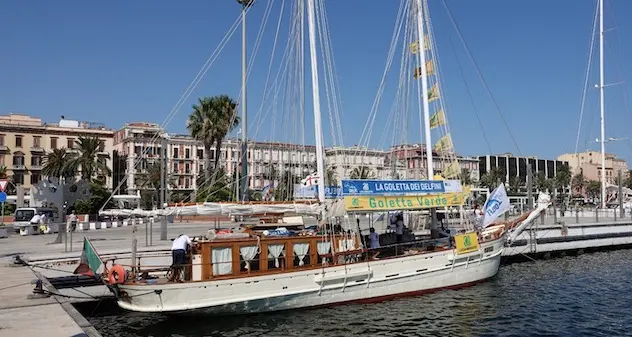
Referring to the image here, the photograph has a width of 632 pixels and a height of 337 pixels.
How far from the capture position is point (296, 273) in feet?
63.8

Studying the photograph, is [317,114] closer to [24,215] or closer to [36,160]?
[24,215]

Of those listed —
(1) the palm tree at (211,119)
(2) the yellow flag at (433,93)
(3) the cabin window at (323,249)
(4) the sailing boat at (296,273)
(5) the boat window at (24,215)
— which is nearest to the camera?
(4) the sailing boat at (296,273)

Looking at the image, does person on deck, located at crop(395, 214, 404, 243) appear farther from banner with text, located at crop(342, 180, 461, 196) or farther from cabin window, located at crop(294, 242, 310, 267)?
cabin window, located at crop(294, 242, 310, 267)

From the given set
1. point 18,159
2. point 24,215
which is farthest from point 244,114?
point 18,159

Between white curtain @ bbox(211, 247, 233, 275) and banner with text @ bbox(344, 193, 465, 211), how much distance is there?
4.71 m

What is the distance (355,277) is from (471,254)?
646 cm

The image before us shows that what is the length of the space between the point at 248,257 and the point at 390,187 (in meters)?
6.46

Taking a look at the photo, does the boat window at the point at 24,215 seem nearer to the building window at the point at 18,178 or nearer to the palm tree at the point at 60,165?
the palm tree at the point at 60,165

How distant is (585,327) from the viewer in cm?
1783

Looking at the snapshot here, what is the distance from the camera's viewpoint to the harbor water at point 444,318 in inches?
687

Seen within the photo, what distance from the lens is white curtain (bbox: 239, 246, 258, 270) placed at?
736 inches

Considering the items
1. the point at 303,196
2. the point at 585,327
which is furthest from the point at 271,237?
the point at 585,327

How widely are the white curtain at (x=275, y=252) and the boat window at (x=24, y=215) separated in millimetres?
45323

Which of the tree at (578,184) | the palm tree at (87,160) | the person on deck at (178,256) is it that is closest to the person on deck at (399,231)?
the person on deck at (178,256)
